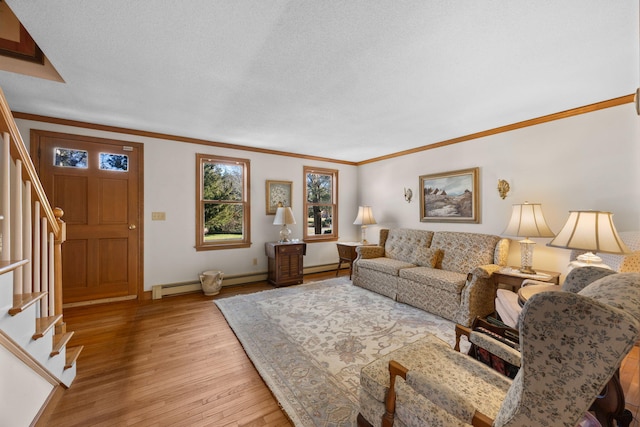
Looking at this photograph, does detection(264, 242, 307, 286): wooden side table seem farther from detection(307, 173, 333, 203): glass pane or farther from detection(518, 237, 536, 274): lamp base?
detection(518, 237, 536, 274): lamp base

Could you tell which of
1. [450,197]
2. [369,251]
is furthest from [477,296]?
[369,251]

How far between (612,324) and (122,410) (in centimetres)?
243

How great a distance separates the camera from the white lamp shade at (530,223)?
2.73 metres

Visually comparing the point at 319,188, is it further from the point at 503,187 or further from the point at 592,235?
the point at 592,235

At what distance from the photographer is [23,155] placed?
1.63 meters

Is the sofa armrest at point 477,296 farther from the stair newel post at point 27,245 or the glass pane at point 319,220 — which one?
the stair newel post at point 27,245

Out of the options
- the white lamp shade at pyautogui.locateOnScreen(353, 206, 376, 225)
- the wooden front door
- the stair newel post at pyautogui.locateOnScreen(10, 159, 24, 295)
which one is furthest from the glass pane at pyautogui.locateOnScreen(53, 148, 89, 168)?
the white lamp shade at pyautogui.locateOnScreen(353, 206, 376, 225)

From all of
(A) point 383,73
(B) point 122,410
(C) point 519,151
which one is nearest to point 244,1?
(A) point 383,73

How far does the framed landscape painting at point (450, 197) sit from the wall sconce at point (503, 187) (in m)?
0.31

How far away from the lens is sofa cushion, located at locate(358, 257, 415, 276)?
364cm

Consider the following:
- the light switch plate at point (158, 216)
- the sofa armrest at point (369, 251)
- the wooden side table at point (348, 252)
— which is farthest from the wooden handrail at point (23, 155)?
the wooden side table at point (348, 252)

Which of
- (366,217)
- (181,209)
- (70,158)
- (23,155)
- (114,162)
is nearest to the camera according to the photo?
(23,155)

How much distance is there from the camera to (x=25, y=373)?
4.77ft

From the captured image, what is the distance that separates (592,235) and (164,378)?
3.47 meters
